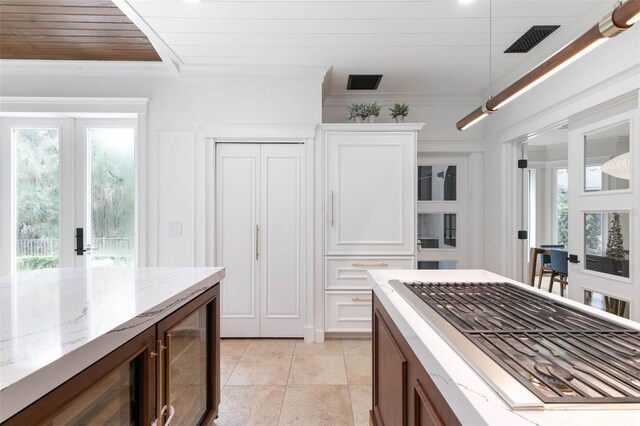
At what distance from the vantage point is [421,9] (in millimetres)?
2309

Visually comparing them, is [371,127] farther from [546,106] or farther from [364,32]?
[546,106]

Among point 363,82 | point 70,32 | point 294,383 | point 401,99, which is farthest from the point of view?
point 401,99

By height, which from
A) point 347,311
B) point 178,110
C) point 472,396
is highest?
point 178,110

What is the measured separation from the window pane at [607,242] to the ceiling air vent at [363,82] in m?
2.18

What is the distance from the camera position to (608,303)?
2.31 meters

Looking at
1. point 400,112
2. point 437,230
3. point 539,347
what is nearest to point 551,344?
point 539,347

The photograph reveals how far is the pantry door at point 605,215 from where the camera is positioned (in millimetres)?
2090

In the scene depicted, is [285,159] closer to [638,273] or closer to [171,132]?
[171,132]

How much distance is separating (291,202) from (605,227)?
248 centimetres

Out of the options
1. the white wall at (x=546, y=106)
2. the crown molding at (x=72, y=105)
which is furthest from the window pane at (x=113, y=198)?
the white wall at (x=546, y=106)

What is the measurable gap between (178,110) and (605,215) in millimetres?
3678

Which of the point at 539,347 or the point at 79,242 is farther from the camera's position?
the point at 79,242

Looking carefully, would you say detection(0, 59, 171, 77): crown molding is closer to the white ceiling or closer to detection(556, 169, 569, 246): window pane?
the white ceiling

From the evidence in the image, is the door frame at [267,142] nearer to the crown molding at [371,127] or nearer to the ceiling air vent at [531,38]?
the crown molding at [371,127]
